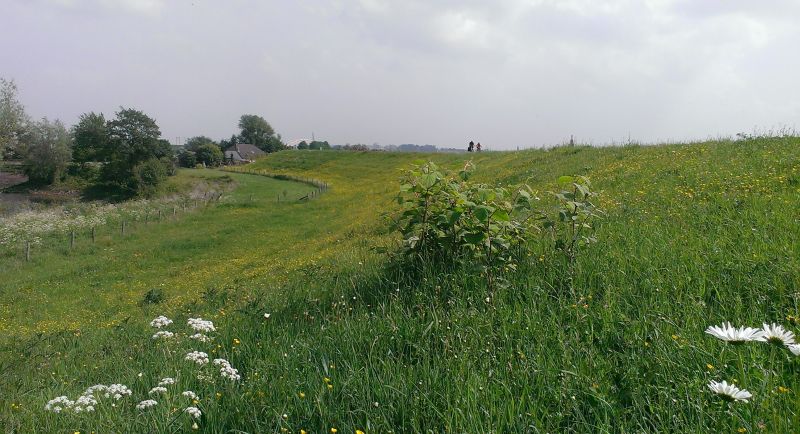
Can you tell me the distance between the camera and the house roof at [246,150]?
384ft

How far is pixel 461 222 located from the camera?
4.88 meters

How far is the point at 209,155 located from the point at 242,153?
64.0ft

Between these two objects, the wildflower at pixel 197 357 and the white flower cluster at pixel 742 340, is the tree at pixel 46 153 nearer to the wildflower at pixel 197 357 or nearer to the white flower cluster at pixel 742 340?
the wildflower at pixel 197 357

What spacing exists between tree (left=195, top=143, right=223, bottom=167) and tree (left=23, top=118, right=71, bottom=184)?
1623 inches

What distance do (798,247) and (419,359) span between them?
336 cm

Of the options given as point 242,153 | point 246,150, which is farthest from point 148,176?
point 246,150

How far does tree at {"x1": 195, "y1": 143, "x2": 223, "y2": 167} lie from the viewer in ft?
325

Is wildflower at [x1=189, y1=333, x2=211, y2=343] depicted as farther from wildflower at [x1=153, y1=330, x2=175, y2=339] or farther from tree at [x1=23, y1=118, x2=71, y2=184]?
tree at [x1=23, y1=118, x2=71, y2=184]

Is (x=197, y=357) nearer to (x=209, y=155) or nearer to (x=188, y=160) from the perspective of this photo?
(x=188, y=160)

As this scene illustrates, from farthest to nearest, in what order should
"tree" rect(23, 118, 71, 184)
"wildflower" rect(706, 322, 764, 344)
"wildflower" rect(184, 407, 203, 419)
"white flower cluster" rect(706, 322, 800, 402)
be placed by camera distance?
"tree" rect(23, 118, 71, 184), "wildflower" rect(184, 407, 203, 419), "wildflower" rect(706, 322, 764, 344), "white flower cluster" rect(706, 322, 800, 402)

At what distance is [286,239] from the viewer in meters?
23.4

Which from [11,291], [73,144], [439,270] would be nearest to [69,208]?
[73,144]

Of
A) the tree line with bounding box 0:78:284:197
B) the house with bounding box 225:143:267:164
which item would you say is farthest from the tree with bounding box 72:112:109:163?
the house with bounding box 225:143:267:164

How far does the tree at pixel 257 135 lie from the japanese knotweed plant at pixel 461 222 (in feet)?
441
